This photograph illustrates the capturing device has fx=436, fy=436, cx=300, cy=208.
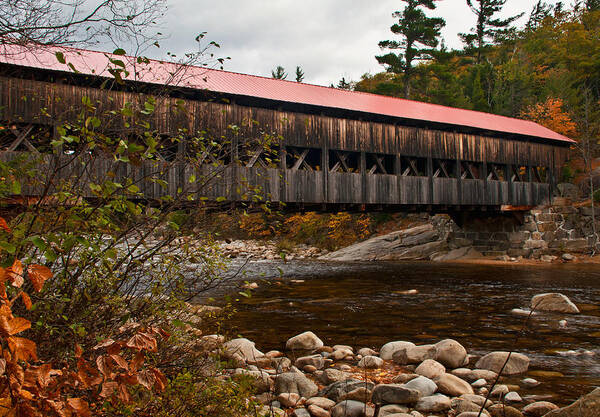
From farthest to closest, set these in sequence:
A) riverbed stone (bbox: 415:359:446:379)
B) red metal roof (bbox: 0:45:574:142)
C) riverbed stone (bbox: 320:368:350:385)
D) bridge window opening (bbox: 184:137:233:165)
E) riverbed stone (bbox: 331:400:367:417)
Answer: red metal roof (bbox: 0:45:574:142)
riverbed stone (bbox: 415:359:446:379)
riverbed stone (bbox: 320:368:350:385)
riverbed stone (bbox: 331:400:367:417)
bridge window opening (bbox: 184:137:233:165)

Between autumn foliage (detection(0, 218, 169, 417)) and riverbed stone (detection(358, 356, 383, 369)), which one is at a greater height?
autumn foliage (detection(0, 218, 169, 417))

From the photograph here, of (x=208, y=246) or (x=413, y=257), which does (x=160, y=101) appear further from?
(x=413, y=257)

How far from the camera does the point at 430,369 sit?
12.5 ft

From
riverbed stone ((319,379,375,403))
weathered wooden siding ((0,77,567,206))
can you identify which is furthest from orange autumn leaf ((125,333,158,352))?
weathered wooden siding ((0,77,567,206))

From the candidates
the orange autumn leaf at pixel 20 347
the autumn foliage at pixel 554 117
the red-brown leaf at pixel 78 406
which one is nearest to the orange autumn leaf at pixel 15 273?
the orange autumn leaf at pixel 20 347

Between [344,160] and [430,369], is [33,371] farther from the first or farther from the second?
[344,160]

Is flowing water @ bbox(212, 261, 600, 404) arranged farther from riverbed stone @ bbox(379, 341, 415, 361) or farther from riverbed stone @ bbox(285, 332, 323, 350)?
riverbed stone @ bbox(379, 341, 415, 361)

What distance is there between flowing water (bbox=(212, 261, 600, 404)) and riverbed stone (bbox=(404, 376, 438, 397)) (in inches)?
28.2

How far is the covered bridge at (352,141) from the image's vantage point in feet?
32.8

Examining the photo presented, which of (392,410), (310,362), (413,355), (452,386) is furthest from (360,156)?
(392,410)

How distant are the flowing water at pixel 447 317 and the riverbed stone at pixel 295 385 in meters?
0.83

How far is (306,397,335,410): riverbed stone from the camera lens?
3096 mm

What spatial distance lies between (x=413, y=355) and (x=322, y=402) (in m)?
1.45

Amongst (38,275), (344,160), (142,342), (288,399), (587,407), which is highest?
(344,160)
